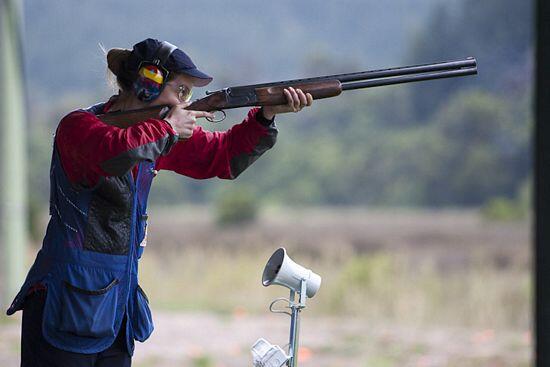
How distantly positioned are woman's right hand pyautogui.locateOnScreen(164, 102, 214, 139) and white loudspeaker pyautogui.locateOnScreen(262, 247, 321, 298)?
0.40 meters

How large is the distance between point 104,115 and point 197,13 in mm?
9787

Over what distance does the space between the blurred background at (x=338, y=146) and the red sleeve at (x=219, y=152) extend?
536cm

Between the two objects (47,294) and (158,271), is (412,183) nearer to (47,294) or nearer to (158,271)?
(158,271)

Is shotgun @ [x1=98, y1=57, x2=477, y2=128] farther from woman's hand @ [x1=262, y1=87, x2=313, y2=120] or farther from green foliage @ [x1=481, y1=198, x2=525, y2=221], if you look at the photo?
green foliage @ [x1=481, y1=198, x2=525, y2=221]

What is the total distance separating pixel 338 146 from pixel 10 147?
18.6ft

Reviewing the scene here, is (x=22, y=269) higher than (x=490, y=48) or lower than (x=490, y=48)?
lower

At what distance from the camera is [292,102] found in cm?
225

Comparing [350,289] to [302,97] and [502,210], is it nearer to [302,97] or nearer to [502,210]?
[502,210]

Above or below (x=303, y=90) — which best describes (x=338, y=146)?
above

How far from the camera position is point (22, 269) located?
21.4 ft

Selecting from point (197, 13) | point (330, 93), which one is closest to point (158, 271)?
point (197, 13)

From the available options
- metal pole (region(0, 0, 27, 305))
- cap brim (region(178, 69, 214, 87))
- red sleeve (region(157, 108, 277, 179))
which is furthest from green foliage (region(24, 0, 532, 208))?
cap brim (region(178, 69, 214, 87))

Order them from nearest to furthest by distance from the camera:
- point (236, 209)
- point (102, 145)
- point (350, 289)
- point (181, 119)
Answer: point (102, 145), point (181, 119), point (350, 289), point (236, 209)

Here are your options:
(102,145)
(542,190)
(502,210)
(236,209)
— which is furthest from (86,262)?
(502,210)
